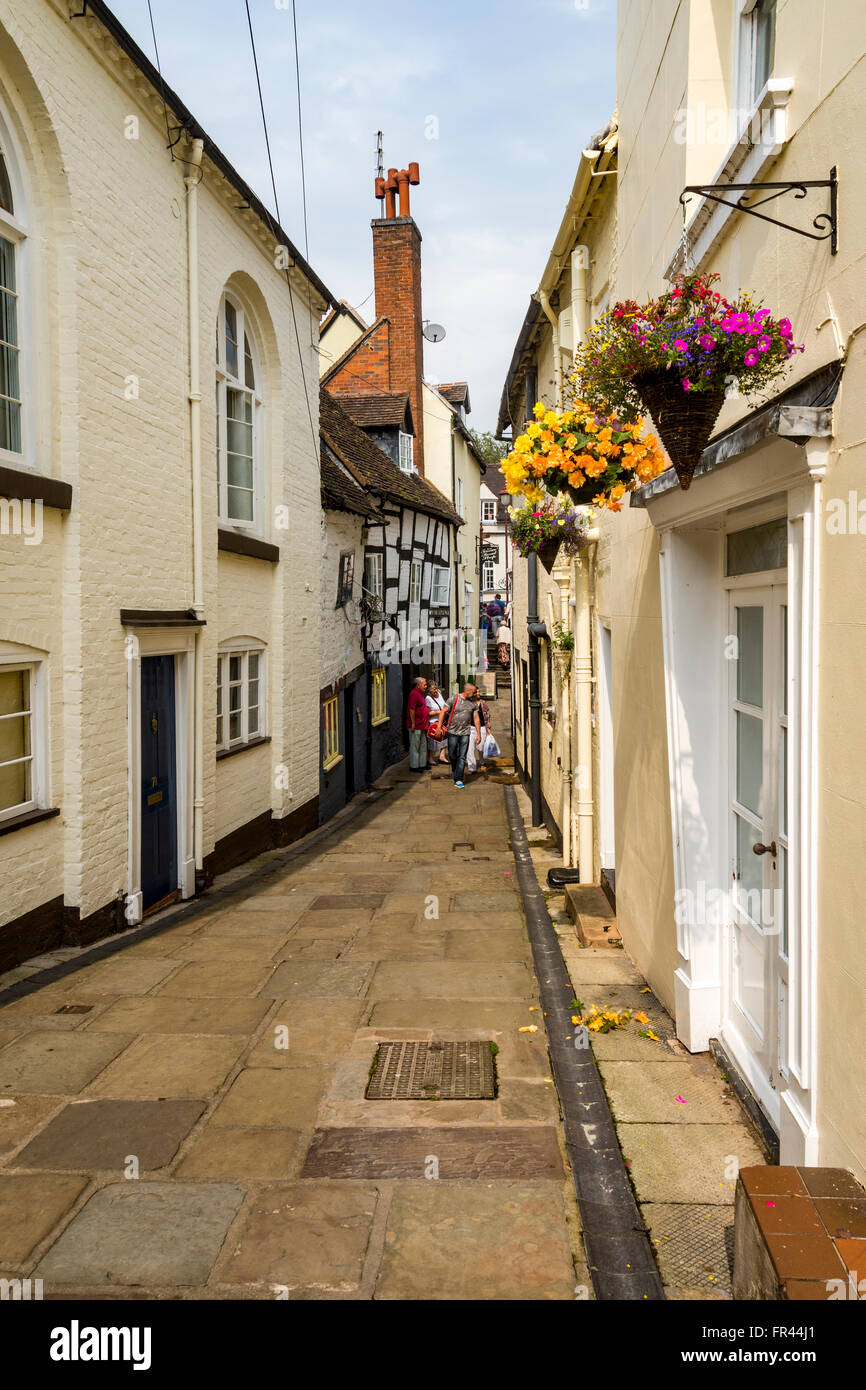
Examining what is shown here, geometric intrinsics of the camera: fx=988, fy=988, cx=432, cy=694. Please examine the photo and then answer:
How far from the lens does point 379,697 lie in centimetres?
1909

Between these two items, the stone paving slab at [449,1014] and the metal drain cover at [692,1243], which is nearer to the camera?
the metal drain cover at [692,1243]

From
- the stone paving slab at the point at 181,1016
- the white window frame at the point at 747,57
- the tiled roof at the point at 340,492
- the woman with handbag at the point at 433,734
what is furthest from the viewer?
the woman with handbag at the point at 433,734

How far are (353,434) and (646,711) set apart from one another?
1528 centimetres

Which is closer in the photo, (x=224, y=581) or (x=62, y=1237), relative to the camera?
(x=62, y=1237)

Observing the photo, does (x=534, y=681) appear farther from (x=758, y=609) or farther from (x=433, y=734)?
(x=758, y=609)

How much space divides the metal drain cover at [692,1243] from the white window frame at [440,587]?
21.2m

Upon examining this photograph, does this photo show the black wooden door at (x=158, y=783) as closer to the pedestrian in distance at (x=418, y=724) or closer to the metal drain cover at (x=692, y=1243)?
the metal drain cover at (x=692, y=1243)

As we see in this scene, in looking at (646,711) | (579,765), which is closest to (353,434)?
(579,765)

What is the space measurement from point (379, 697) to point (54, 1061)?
562 inches

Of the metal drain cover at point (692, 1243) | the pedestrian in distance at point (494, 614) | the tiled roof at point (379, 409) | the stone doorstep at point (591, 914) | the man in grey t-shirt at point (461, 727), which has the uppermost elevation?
the tiled roof at point (379, 409)

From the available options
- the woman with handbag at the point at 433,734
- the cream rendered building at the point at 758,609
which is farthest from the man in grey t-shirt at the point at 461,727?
the cream rendered building at the point at 758,609

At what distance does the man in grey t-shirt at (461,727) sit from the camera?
16328mm

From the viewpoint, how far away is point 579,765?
8.88m
